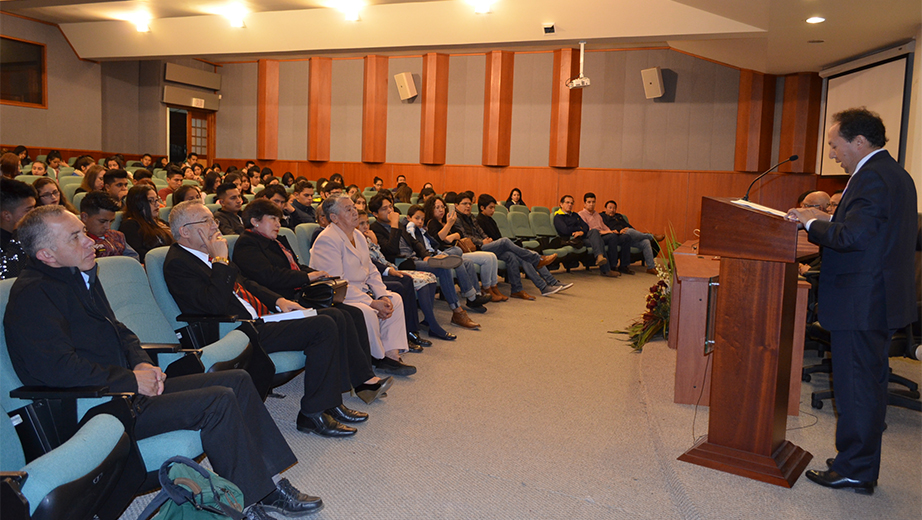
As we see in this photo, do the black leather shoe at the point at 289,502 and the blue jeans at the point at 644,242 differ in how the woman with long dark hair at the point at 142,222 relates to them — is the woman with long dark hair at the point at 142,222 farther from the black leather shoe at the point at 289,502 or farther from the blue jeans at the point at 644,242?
the blue jeans at the point at 644,242

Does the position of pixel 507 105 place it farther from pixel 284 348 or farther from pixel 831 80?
pixel 284 348

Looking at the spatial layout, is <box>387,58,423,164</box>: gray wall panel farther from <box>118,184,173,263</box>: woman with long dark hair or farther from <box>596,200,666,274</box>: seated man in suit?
<box>118,184,173,263</box>: woman with long dark hair

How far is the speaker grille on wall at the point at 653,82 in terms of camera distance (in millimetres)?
11469

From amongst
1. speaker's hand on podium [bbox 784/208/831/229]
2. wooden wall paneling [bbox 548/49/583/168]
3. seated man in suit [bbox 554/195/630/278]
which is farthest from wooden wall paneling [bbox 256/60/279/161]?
speaker's hand on podium [bbox 784/208/831/229]

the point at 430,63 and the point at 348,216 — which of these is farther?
the point at 430,63

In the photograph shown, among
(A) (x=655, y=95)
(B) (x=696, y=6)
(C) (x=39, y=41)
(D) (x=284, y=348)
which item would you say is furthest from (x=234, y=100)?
(D) (x=284, y=348)

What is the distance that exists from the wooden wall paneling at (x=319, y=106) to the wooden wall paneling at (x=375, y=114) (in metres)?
0.96

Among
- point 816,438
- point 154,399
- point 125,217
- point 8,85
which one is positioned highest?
point 8,85

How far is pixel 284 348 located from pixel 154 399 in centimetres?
92

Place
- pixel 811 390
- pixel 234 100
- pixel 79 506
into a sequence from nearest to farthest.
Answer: pixel 79 506 → pixel 811 390 → pixel 234 100

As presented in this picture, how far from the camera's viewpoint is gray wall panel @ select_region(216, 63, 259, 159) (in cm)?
1519

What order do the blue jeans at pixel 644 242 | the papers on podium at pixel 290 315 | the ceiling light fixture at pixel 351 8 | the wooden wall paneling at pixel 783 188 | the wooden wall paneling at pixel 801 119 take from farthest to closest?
the wooden wall paneling at pixel 783 188 → the wooden wall paneling at pixel 801 119 → the ceiling light fixture at pixel 351 8 → the blue jeans at pixel 644 242 → the papers on podium at pixel 290 315

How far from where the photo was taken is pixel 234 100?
15.4m

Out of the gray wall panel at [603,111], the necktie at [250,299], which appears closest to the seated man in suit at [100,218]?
the necktie at [250,299]
